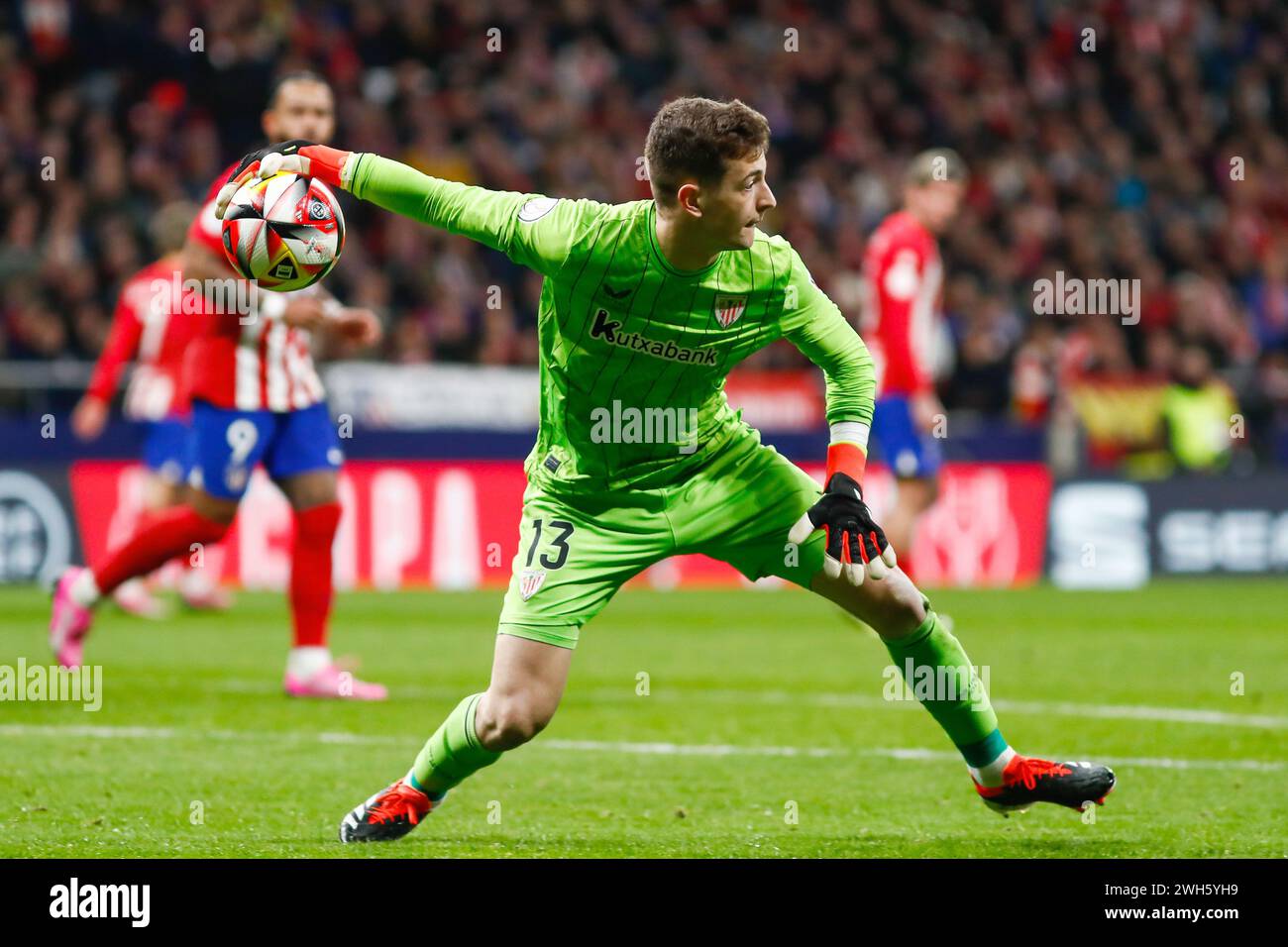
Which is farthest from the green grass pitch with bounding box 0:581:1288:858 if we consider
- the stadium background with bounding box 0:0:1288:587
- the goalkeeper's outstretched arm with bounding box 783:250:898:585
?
the stadium background with bounding box 0:0:1288:587

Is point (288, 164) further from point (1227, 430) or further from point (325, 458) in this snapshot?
point (1227, 430)

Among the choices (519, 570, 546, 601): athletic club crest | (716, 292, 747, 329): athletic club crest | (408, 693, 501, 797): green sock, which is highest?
(716, 292, 747, 329): athletic club crest

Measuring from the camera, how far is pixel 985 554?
52.3ft

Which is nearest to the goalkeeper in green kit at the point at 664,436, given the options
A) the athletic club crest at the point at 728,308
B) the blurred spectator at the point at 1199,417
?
the athletic club crest at the point at 728,308

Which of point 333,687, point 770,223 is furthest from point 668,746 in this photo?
point 770,223

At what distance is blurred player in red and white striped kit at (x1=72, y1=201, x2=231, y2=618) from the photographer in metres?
12.1

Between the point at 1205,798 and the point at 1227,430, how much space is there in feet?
43.8

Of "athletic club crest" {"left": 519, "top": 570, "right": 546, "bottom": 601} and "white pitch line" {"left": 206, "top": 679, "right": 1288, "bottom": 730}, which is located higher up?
"athletic club crest" {"left": 519, "top": 570, "right": 546, "bottom": 601}

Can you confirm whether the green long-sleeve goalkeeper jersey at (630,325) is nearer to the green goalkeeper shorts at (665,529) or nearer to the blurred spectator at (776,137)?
the green goalkeeper shorts at (665,529)

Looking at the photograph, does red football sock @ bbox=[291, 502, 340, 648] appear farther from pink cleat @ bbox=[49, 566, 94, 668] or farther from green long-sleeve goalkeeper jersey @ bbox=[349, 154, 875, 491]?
green long-sleeve goalkeeper jersey @ bbox=[349, 154, 875, 491]

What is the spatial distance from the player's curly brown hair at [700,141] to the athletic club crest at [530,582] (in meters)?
1.02

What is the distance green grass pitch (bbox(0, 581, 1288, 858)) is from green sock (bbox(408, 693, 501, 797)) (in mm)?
170

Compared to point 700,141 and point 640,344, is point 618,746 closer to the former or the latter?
point 640,344

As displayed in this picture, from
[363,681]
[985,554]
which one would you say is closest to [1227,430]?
[985,554]
